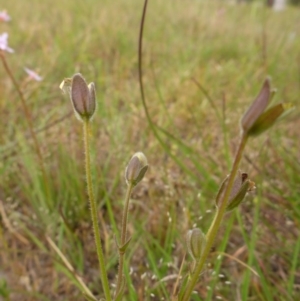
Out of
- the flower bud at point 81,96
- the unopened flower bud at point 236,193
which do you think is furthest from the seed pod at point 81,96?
the unopened flower bud at point 236,193

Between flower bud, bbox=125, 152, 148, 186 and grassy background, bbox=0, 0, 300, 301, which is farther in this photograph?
grassy background, bbox=0, 0, 300, 301

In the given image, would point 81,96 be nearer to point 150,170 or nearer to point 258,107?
point 258,107

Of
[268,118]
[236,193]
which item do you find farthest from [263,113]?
[236,193]

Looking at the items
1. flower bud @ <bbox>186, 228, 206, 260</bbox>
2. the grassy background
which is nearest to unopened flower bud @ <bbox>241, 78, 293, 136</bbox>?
flower bud @ <bbox>186, 228, 206, 260</bbox>

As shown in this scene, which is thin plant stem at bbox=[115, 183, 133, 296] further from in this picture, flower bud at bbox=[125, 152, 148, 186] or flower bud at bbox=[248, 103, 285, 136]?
flower bud at bbox=[248, 103, 285, 136]

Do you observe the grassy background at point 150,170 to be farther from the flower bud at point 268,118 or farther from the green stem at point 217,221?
the flower bud at point 268,118

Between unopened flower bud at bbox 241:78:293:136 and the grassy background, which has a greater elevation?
unopened flower bud at bbox 241:78:293:136
